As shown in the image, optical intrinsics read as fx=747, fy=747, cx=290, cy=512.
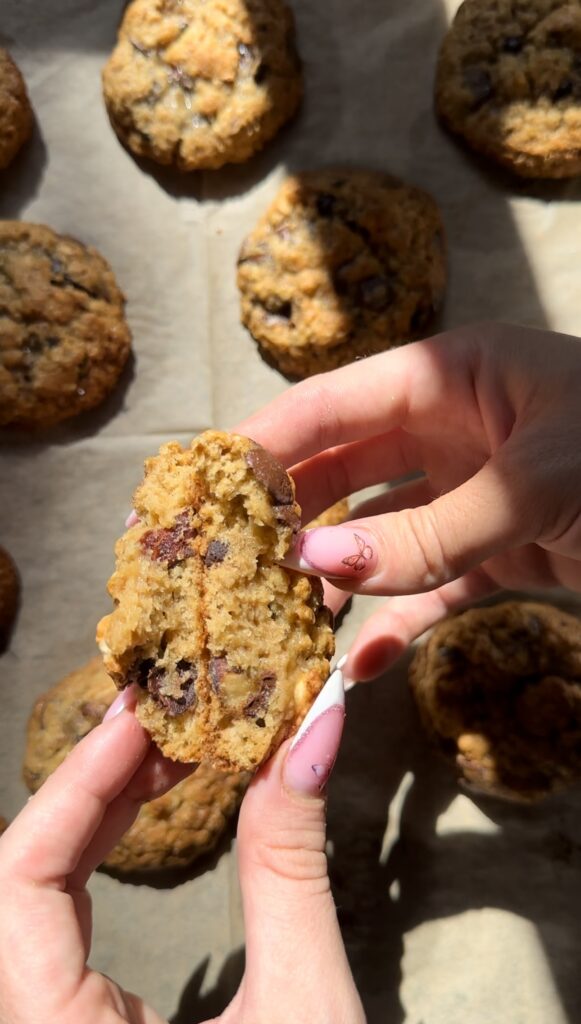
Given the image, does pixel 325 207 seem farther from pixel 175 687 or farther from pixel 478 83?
pixel 175 687

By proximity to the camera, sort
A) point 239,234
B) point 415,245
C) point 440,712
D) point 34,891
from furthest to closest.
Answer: point 239,234, point 415,245, point 440,712, point 34,891

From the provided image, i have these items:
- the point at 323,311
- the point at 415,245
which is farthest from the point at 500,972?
the point at 415,245

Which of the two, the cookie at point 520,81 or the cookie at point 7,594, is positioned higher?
the cookie at point 520,81

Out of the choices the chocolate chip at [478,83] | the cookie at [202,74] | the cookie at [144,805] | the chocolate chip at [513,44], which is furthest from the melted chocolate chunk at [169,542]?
the chocolate chip at [513,44]

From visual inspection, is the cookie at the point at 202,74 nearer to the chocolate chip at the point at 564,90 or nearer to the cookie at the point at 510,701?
the chocolate chip at the point at 564,90

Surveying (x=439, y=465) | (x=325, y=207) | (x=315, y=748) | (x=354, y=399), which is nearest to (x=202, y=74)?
(x=325, y=207)

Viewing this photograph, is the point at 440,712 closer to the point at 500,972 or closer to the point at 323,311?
the point at 500,972

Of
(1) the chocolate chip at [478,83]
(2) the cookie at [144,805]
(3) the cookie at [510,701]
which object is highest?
(1) the chocolate chip at [478,83]
